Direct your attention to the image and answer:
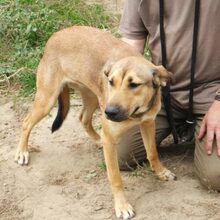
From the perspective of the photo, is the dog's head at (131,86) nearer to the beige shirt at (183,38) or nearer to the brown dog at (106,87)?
the brown dog at (106,87)

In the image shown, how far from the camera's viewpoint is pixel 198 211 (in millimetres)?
3754

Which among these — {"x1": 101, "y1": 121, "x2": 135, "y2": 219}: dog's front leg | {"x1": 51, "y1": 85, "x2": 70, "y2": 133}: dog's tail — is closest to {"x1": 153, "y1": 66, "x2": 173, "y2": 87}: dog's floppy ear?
{"x1": 101, "y1": 121, "x2": 135, "y2": 219}: dog's front leg

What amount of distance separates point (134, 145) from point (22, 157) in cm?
92

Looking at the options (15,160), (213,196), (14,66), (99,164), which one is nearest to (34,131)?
(15,160)

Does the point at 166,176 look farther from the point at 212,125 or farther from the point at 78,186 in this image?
the point at 78,186

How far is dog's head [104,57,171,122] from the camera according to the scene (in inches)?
132

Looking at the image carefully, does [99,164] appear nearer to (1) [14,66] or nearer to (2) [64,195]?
(2) [64,195]

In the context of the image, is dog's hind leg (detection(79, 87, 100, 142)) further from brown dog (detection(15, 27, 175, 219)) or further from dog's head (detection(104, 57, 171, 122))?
dog's head (detection(104, 57, 171, 122))

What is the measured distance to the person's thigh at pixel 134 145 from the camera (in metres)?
4.33

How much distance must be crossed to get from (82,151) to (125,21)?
1.15 m

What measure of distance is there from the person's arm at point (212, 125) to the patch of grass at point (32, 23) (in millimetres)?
2460

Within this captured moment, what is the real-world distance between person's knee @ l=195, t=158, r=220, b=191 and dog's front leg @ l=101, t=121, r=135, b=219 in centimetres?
58

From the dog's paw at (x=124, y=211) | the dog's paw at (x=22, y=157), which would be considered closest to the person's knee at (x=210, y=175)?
the dog's paw at (x=124, y=211)

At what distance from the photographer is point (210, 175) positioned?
392cm
